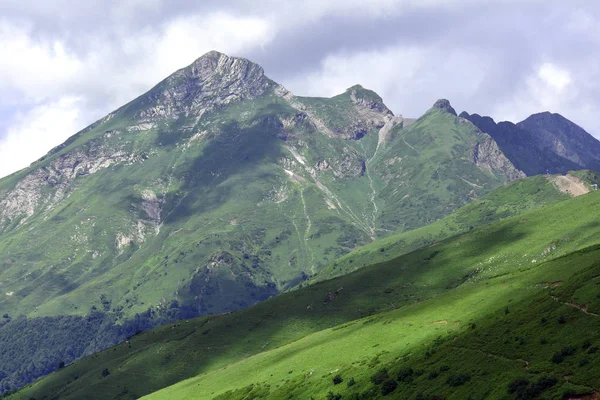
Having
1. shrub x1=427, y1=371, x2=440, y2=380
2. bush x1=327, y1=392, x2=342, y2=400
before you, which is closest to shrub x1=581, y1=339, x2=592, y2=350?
shrub x1=427, y1=371, x2=440, y2=380

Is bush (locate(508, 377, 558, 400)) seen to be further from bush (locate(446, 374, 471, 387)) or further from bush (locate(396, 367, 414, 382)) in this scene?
bush (locate(396, 367, 414, 382))

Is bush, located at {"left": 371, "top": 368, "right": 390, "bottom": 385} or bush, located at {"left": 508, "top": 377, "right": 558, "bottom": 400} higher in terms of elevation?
bush, located at {"left": 508, "top": 377, "right": 558, "bottom": 400}

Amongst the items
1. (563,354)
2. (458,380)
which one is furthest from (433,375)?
(563,354)

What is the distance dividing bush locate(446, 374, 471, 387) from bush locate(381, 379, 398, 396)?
504 inches

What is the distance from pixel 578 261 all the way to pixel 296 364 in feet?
234

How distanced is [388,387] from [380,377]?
764cm

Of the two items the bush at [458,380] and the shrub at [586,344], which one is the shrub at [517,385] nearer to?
the shrub at [586,344]

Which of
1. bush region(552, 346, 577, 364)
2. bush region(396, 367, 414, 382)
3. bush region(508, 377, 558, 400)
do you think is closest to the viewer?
bush region(508, 377, 558, 400)

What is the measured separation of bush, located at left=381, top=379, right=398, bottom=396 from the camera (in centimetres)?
10934

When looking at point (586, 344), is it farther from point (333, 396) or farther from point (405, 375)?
point (333, 396)

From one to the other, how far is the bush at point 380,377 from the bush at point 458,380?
18.4m

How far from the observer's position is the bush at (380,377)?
380 feet

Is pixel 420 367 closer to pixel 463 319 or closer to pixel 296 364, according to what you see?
pixel 463 319

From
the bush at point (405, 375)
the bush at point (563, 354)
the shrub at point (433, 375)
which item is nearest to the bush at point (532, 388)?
the bush at point (563, 354)
